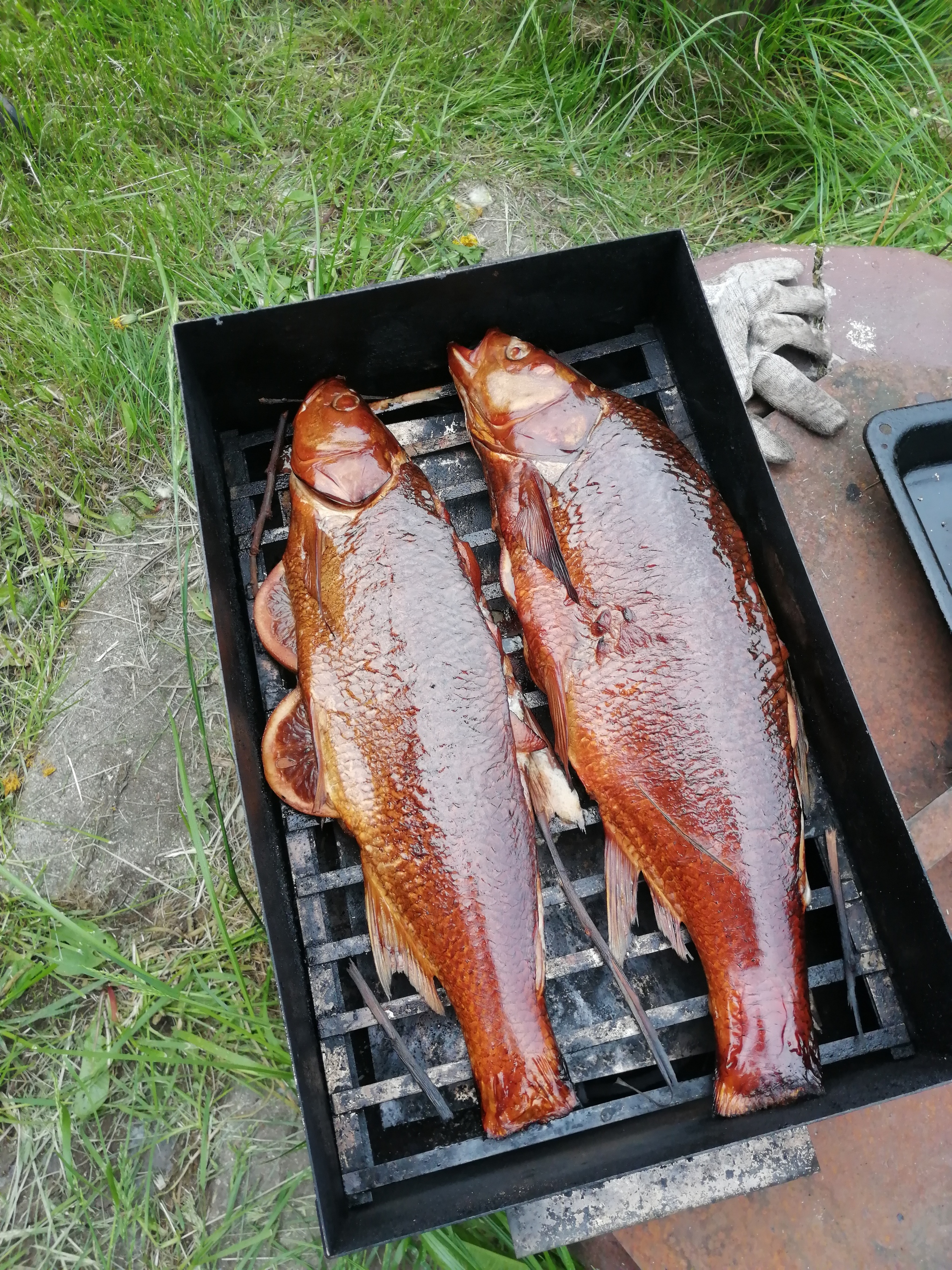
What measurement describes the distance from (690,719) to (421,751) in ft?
2.30

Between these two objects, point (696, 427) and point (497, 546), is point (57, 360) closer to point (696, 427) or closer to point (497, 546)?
point (497, 546)

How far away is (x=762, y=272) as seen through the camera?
9.43 feet

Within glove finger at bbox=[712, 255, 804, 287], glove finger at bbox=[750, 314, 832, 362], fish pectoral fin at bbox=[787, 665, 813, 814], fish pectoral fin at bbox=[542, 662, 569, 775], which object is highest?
glove finger at bbox=[712, 255, 804, 287]

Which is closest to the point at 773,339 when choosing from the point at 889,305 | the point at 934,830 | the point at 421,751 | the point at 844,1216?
the point at 889,305

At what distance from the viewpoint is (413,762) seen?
2004 millimetres

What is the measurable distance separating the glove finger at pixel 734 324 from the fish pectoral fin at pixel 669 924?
5.52ft

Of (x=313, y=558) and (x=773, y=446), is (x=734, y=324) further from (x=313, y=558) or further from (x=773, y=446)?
(x=313, y=558)

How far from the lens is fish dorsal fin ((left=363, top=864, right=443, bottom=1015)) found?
207 centimetres

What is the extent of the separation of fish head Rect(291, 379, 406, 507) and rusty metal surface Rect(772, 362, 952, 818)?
131 cm

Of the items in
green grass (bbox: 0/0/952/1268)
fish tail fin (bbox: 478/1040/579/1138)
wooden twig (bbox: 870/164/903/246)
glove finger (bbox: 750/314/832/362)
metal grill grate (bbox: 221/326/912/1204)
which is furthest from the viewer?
wooden twig (bbox: 870/164/903/246)

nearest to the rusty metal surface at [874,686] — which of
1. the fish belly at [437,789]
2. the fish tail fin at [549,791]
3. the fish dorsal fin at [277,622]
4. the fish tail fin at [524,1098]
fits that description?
the fish tail fin at [524,1098]

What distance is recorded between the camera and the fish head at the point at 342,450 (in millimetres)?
2256

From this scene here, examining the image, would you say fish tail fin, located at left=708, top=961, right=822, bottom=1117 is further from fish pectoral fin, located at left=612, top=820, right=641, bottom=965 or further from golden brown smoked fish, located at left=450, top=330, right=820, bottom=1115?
fish pectoral fin, located at left=612, top=820, right=641, bottom=965

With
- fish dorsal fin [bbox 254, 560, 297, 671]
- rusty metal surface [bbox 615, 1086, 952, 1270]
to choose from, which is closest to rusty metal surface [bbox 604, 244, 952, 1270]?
rusty metal surface [bbox 615, 1086, 952, 1270]
